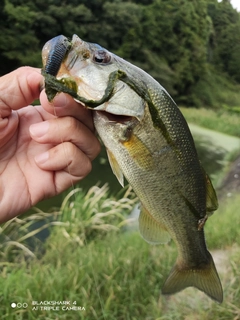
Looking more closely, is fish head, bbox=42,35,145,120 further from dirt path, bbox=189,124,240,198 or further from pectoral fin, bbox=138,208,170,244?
dirt path, bbox=189,124,240,198

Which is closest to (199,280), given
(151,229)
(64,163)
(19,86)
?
(151,229)

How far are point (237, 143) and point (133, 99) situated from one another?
1524 cm

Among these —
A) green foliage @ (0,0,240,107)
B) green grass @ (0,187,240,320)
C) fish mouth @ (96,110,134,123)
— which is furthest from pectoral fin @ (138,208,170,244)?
green foliage @ (0,0,240,107)

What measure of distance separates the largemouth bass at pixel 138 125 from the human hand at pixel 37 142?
8.0 inches

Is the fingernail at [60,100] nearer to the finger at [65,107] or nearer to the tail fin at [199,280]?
the finger at [65,107]

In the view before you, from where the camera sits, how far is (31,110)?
2.04 metres

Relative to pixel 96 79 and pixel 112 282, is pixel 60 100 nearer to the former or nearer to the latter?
pixel 96 79

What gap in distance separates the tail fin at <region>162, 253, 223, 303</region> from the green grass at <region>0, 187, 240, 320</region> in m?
0.82

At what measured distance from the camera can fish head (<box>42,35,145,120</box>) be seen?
4.81ft

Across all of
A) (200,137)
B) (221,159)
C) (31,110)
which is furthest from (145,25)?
(31,110)

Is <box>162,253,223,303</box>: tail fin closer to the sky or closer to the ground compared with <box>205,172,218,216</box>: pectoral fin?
closer to the ground

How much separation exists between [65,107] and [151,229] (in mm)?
692

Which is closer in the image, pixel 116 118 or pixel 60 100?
pixel 116 118

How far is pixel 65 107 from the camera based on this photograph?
1.69m
